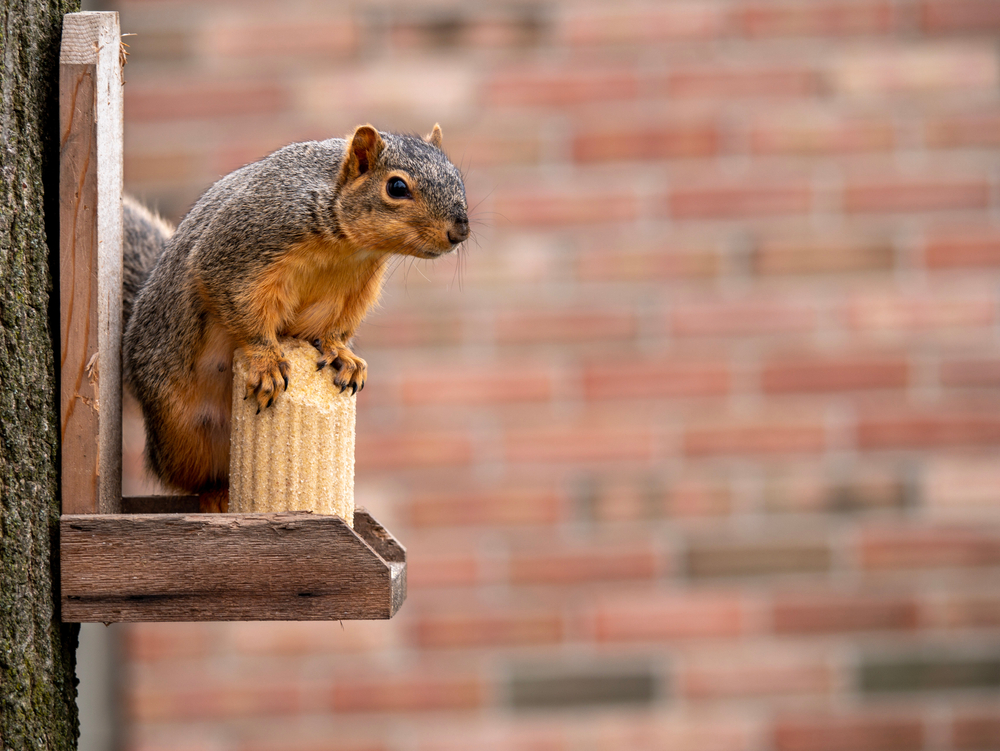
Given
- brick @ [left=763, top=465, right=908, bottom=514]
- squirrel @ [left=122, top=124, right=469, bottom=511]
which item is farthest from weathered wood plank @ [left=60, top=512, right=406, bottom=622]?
brick @ [left=763, top=465, right=908, bottom=514]

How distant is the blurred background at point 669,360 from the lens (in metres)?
1.56

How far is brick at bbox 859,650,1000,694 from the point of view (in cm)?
157

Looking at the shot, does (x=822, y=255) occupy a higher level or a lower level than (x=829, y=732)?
higher

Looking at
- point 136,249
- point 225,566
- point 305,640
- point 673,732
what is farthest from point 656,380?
point 225,566

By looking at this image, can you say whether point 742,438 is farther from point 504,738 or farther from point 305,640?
point 305,640

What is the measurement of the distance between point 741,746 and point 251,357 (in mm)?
1112

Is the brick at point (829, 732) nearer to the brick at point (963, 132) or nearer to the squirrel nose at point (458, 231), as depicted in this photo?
the brick at point (963, 132)

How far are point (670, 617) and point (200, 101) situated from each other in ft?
3.24

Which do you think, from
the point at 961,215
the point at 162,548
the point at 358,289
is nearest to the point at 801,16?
the point at 961,215

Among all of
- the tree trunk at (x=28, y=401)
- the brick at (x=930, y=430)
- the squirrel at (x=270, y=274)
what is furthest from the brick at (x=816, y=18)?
the tree trunk at (x=28, y=401)

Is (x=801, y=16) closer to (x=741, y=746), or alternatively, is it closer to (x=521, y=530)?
(x=521, y=530)

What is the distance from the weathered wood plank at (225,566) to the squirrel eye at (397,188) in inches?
9.4

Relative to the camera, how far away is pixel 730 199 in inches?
61.7

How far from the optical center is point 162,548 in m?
0.63
